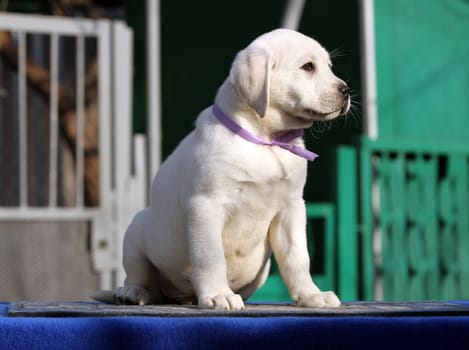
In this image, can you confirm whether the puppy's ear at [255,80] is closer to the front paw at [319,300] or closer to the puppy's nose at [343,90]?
the puppy's nose at [343,90]

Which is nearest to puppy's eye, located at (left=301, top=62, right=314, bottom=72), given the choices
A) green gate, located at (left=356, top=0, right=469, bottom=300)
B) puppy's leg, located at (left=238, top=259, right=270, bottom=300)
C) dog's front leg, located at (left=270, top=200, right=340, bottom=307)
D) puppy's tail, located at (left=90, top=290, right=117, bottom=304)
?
dog's front leg, located at (left=270, top=200, right=340, bottom=307)

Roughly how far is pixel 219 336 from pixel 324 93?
1.03m

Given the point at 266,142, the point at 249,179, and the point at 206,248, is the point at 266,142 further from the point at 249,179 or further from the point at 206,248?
the point at 206,248

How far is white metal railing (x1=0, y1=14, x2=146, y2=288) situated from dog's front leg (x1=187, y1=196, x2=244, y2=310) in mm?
2607

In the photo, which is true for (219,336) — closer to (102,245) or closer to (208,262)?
(208,262)

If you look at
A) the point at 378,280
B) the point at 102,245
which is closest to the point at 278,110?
the point at 102,245

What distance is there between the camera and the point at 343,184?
609cm

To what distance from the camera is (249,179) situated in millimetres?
3025

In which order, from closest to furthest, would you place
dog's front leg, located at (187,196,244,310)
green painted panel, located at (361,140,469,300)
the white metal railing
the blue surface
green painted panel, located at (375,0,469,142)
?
the blue surface
dog's front leg, located at (187,196,244,310)
the white metal railing
green painted panel, located at (361,140,469,300)
green painted panel, located at (375,0,469,142)

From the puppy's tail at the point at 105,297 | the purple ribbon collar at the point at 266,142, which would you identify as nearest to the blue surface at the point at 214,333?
the purple ribbon collar at the point at 266,142

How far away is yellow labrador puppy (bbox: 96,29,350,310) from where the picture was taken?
118 inches

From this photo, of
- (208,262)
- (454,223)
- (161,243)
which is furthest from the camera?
(454,223)

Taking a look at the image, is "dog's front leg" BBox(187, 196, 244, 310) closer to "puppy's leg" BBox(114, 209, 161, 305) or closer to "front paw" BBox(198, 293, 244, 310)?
"front paw" BBox(198, 293, 244, 310)

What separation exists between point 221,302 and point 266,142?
57 cm
